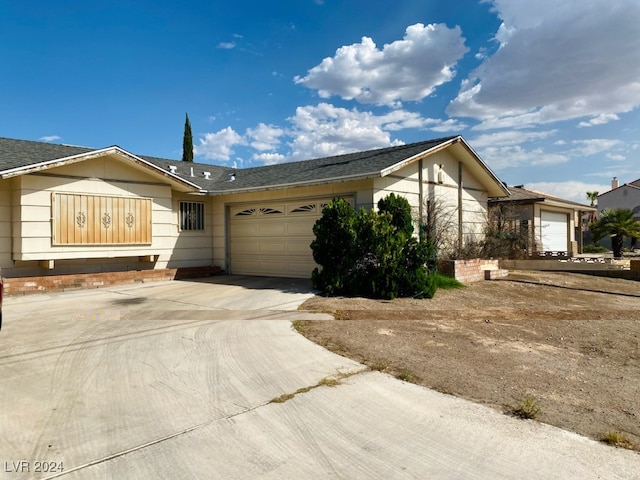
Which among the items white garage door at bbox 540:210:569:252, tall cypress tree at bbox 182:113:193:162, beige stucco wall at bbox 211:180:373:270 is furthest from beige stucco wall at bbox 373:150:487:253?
tall cypress tree at bbox 182:113:193:162

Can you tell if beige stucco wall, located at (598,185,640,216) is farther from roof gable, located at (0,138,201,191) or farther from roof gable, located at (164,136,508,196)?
roof gable, located at (0,138,201,191)

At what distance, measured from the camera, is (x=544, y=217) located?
21.6m

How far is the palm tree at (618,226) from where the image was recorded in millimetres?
21594

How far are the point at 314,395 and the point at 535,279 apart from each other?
1198cm

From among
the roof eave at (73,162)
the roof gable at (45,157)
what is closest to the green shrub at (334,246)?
the roof gable at (45,157)

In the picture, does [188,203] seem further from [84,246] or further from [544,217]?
[544,217]

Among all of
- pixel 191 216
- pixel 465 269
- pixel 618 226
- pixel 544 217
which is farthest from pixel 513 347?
pixel 618 226

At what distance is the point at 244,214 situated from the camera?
15.1 metres

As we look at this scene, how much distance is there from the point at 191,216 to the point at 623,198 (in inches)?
1638

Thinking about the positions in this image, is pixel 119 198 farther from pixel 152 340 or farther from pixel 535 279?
pixel 535 279

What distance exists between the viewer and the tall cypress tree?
2902 cm

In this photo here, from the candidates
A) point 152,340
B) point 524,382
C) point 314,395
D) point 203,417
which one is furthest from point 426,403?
point 152,340

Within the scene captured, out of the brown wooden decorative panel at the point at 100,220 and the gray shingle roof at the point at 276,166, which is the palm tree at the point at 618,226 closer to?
the gray shingle roof at the point at 276,166

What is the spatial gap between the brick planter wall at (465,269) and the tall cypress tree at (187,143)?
69.6 ft
